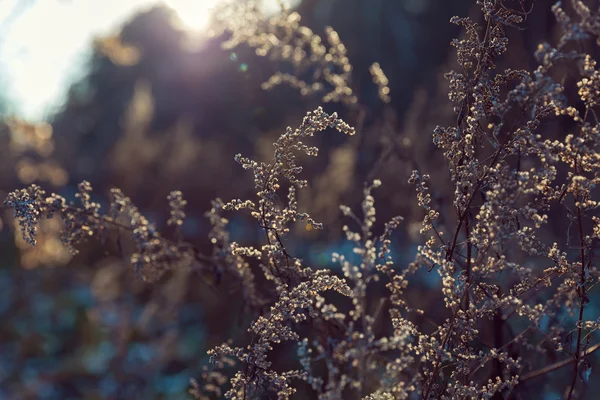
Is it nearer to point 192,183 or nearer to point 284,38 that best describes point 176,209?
point 284,38

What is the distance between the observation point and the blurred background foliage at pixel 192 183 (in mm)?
4305

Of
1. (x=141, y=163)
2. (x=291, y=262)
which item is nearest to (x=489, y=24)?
(x=291, y=262)

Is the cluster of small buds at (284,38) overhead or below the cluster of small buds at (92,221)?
overhead

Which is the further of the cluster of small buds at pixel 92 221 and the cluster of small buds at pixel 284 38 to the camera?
the cluster of small buds at pixel 284 38

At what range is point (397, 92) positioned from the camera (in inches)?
531

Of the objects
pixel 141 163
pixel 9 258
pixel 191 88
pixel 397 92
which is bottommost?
pixel 9 258

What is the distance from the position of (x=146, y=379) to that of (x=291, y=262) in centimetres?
343

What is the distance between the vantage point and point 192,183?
10.0 meters

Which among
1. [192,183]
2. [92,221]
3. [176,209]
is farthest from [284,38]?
[192,183]

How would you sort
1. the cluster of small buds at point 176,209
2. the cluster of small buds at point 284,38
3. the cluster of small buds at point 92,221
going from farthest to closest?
1. the cluster of small buds at point 284,38
2. the cluster of small buds at point 176,209
3. the cluster of small buds at point 92,221

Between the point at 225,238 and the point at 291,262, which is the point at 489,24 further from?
the point at 225,238

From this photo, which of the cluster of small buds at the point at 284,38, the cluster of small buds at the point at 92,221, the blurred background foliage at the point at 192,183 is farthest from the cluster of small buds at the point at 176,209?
the cluster of small buds at the point at 284,38

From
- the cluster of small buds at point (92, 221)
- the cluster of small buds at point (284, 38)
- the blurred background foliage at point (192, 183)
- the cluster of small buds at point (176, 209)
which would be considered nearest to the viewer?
the cluster of small buds at point (92, 221)

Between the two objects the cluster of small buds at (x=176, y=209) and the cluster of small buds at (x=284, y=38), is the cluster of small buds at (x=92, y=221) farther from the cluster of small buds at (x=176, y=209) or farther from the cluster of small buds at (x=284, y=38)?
the cluster of small buds at (x=284, y=38)
